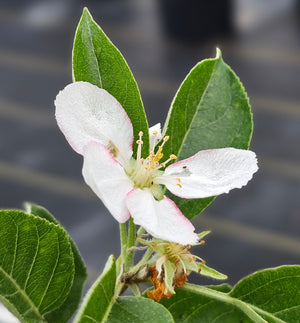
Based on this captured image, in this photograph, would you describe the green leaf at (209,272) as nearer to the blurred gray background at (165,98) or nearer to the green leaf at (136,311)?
the green leaf at (136,311)

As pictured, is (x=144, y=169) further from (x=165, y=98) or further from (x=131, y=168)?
Result: (x=165, y=98)

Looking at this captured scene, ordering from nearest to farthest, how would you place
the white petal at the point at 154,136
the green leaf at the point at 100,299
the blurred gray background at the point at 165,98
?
the green leaf at the point at 100,299 → the white petal at the point at 154,136 → the blurred gray background at the point at 165,98

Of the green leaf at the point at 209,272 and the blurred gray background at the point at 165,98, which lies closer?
the green leaf at the point at 209,272

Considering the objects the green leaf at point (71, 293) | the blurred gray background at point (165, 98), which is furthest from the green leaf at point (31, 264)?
the blurred gray background at point (165, 98)

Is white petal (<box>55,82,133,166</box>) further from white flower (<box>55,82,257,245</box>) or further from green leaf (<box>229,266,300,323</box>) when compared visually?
green leaf (<box>229,266,300,323</box>)

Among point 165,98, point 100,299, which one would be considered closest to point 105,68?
point 100,299

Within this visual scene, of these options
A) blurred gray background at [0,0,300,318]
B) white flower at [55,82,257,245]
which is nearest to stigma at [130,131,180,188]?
white flower at [55,82,257,245]

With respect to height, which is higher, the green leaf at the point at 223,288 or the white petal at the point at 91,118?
the white petal at the point at 91,118
